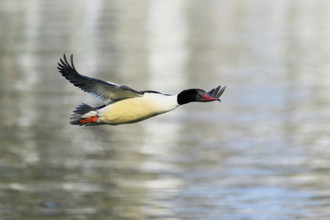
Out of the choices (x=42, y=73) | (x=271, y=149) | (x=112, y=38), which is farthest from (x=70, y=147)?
(x=112, y=38)

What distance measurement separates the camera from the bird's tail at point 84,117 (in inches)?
532

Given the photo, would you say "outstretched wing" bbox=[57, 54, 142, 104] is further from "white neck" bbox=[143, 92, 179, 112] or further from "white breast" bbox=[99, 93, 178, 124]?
"white neck" bbox=[143, 92, 179, 112]

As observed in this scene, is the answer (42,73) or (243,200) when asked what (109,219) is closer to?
(243,200)

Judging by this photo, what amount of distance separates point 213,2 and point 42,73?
2138 inches

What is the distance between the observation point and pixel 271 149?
119ft

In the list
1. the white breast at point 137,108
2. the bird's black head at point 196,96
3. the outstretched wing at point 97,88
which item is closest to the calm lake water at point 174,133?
the outstretched wing at point 97,88

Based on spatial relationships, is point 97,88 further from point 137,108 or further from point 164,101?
point 164,101

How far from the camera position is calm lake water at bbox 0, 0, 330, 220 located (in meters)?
29.4

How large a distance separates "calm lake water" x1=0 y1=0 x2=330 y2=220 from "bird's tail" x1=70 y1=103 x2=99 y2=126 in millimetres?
13952

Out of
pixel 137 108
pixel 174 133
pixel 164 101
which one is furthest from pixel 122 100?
pixel 174 133

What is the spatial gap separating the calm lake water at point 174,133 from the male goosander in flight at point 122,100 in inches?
551

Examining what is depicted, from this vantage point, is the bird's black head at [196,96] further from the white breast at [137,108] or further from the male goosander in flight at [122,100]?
the white breast at [137,108]

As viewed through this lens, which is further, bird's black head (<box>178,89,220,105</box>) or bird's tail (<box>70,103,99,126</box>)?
bird's tail (<box>70,103,99,126</box>)

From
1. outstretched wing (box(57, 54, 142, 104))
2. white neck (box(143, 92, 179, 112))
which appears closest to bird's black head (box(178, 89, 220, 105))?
white neck (box(143, 92, 179, 112))
